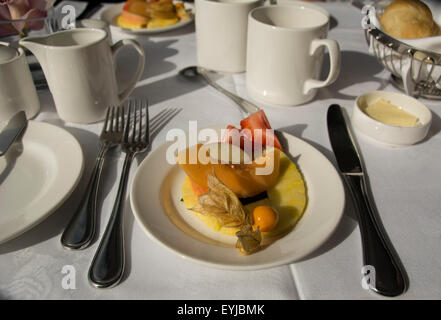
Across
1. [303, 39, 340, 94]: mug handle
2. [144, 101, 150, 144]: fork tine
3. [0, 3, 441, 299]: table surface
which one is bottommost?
[0, 3, 441, 299]: table surface

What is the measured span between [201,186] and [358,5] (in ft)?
3.47

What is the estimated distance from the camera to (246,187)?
486 mm

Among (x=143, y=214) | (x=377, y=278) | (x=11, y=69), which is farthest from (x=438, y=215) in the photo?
(x=11, y=69)

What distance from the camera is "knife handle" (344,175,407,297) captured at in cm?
39

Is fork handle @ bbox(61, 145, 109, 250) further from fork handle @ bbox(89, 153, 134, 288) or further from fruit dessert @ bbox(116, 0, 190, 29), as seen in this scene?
fruit dessert @ bbox(116, 0, 190, 29)

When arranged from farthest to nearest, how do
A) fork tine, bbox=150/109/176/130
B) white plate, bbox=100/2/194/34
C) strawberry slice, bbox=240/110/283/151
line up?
white plate, bbox=100/2/194/34 → fork tine, bbox=150/109/176/130 → strawberry slice, bbox=240/110/283/151

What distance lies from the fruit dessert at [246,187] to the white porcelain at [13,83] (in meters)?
0.37

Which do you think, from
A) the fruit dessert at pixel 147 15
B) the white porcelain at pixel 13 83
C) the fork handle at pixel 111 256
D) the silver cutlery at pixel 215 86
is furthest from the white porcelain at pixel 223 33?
the fork handle at pixel 111 256

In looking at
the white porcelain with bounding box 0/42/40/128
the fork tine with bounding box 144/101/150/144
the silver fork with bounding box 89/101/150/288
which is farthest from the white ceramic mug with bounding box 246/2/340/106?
the white porcelain with bounding box 0/42/40/128

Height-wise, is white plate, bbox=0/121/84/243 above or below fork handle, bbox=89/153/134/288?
above

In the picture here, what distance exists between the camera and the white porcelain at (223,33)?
2.50 ft

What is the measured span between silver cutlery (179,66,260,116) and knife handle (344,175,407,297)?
29 centimetres

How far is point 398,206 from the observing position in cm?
51
